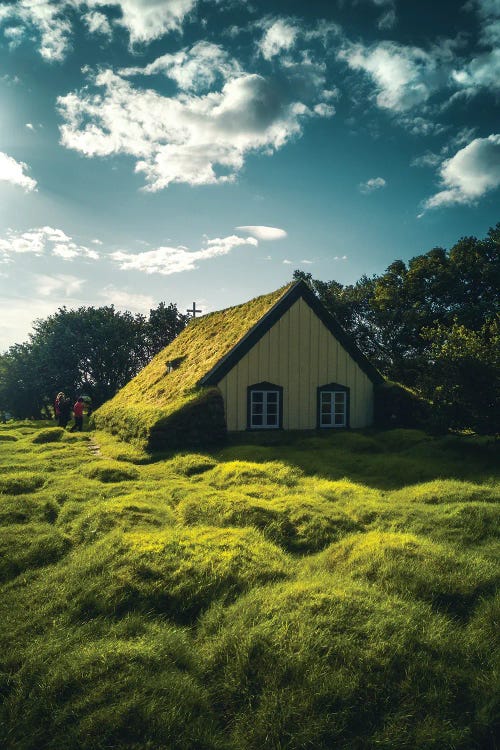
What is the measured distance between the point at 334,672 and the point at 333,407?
15.5 meters

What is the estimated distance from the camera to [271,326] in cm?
1775

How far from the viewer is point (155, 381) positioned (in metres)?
22.6

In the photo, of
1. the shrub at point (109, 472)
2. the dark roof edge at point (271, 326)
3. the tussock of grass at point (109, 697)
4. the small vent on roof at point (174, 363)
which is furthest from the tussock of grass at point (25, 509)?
the small vent on roof at point (174, 363)

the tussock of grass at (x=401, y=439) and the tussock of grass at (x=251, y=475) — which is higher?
the tussock of grass at (x=401, y=439)

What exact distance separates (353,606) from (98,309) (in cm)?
4041

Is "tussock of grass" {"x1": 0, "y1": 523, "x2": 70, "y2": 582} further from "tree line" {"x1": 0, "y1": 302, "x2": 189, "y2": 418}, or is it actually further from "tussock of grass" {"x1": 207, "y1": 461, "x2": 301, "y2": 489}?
"tree line" {"x1": 0, "y1": 302, "x2": 189, "y2": 418}

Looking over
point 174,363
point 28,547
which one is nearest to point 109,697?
point 28,547

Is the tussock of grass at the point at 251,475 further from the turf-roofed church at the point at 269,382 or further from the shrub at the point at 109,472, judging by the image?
the turf-roofed church at the point at 269,382

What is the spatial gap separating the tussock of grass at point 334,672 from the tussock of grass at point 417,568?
482 mm

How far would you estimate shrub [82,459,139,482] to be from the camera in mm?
11062

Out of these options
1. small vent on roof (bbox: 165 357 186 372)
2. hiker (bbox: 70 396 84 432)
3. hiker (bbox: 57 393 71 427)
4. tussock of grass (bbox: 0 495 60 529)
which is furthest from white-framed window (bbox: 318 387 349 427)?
hiker (bbox: 57 393 71 427)

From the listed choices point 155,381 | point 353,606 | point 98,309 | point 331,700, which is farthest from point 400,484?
point 98,309

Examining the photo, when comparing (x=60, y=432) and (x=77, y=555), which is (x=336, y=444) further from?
(x=60, y=432)

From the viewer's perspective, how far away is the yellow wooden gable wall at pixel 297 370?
1720 cm
